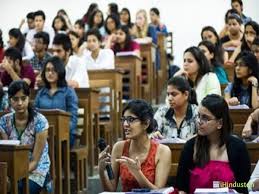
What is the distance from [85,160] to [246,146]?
2.76 m

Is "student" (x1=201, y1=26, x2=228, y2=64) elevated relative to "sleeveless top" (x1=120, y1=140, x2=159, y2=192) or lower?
elevated

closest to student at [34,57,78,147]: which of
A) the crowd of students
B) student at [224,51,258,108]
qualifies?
the crowd of students

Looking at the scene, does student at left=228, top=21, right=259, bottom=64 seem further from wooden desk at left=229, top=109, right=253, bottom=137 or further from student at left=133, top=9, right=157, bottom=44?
student at left=133, top=9, right=157, bottom=44

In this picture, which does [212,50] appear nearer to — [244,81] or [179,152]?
[244,81]

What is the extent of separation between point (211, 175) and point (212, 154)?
0.14 meters

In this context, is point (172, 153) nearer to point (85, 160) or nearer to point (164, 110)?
point (164, 110)

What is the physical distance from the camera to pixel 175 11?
16016 millimetres

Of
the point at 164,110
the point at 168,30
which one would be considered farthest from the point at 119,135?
the point at 168,30

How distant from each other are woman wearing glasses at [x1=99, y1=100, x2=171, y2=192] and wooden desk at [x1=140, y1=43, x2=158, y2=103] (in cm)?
633

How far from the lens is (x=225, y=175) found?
4.32 m

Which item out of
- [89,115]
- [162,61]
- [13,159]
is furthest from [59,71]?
[162,61]

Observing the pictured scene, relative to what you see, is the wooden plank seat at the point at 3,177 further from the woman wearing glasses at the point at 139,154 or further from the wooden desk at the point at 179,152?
the wooden desk at the point at 179,152

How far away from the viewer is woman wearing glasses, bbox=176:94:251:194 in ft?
14.3

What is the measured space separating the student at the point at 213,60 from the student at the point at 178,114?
8.51ft
